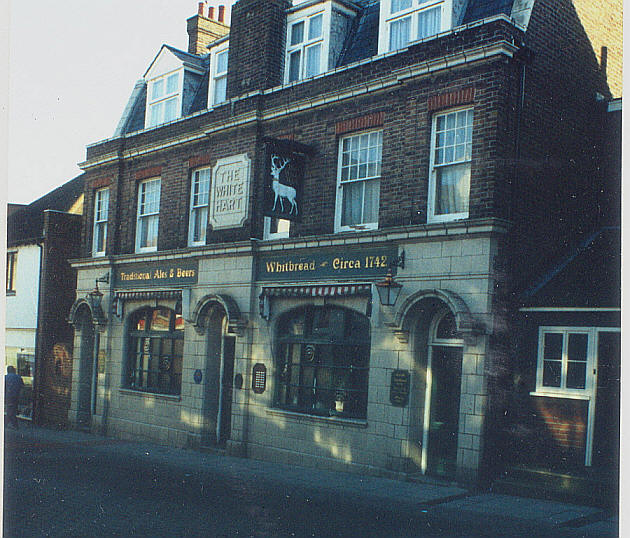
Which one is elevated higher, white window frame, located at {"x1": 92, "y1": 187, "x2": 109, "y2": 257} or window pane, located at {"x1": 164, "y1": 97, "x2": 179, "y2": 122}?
window pane, located at {"x1": 164, "y1": 97, "x2": 179, "y2": 122}

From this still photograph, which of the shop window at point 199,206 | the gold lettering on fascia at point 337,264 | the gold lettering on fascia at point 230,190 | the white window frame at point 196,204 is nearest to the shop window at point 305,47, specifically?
the gold lettering on fascia at point 230,190

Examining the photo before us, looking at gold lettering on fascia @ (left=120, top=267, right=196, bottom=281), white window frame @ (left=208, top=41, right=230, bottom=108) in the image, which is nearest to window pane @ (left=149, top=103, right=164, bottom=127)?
white window frame @ (left=208, top=41, right=230, bottom=108)

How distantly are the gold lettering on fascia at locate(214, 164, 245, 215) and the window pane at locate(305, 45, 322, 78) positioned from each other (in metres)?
2.57

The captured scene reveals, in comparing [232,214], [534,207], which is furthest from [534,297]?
[232,214]

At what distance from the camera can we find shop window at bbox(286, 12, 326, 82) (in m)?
16.5

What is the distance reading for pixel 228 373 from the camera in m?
17.9

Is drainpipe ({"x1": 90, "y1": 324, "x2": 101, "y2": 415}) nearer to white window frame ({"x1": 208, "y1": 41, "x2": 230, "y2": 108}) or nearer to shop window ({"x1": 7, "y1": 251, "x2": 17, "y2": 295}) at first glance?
shop window ({"x1": 7, "y1": 251, "x2": 17, "y2": 295})

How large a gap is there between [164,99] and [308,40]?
17.4ft

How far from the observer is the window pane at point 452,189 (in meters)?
13.2

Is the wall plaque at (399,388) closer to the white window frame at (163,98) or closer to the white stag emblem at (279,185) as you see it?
the white stag emblem at (279,185)

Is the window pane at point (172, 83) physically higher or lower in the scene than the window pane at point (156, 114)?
higher

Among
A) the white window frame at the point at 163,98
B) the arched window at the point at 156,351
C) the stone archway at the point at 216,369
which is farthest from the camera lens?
the white window frame at the point at 163,98

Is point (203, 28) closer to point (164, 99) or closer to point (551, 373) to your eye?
point (164, 99)

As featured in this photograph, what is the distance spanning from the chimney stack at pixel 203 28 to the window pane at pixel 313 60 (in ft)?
18.7
